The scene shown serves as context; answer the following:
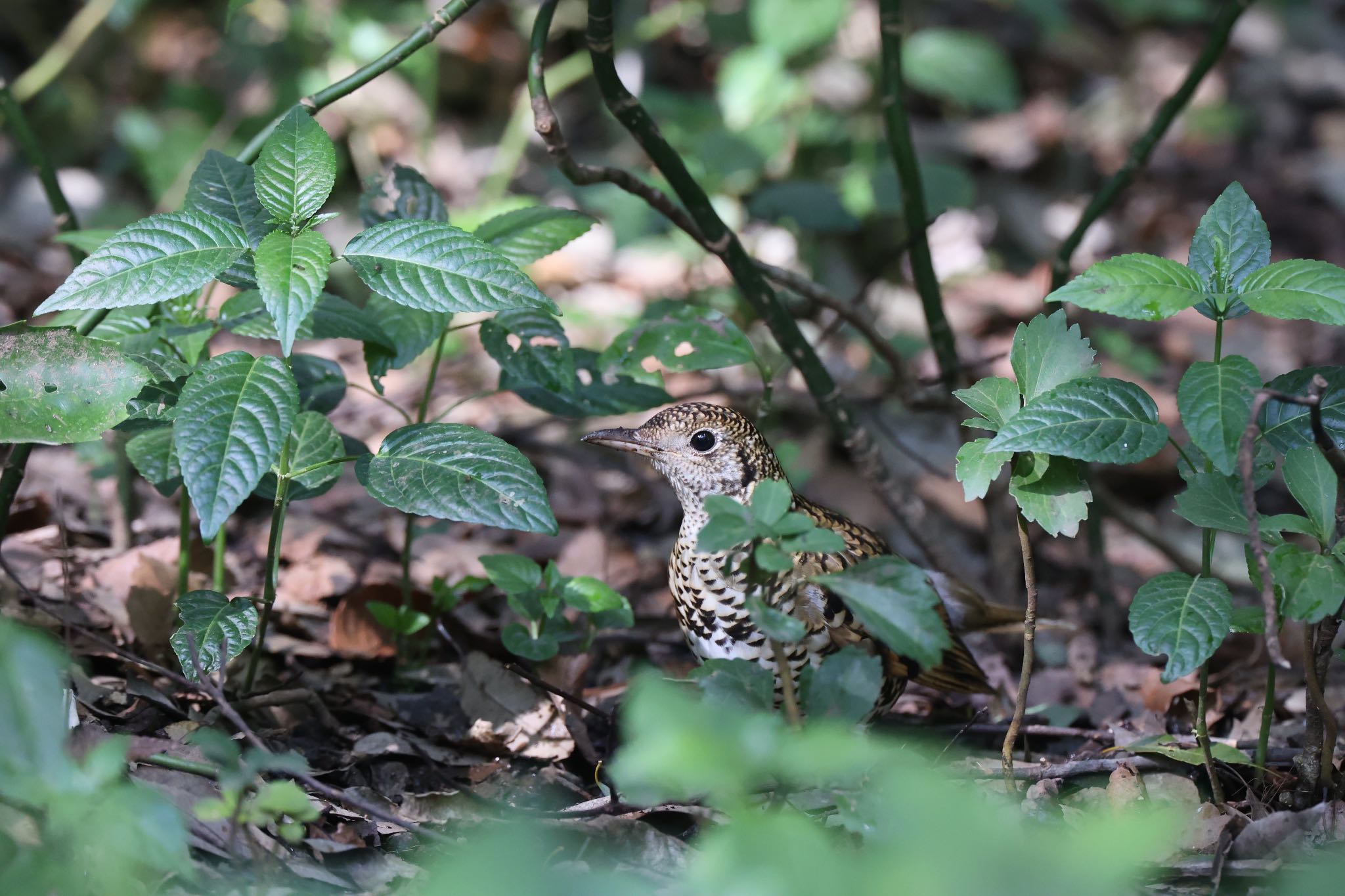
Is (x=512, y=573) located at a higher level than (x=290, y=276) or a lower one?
lower

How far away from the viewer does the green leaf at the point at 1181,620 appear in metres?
2.13

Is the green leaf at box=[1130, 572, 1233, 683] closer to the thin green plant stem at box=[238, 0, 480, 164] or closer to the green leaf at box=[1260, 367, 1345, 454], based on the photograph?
the green leaf at box=[1260, 367, 1345, 454]

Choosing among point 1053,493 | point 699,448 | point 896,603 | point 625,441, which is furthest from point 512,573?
point 1053,493

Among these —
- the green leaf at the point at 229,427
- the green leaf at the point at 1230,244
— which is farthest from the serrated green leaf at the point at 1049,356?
the green leaf at the point at 229,427

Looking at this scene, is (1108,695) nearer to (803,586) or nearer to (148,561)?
(803,586)

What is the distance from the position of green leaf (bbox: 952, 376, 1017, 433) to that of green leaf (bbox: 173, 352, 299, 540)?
132 centimetres

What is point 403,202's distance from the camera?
115 inches

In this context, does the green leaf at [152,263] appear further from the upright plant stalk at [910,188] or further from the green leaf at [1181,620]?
the upright plant stalk at [910,188]

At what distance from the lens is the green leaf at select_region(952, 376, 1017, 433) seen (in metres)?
2.31

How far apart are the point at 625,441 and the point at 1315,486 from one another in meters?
1.58

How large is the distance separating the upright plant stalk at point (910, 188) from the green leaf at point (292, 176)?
1927mm

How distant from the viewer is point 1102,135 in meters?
7.72

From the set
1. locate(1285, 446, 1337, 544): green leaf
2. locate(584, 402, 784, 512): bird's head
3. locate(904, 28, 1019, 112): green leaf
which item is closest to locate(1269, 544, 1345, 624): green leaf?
locate(1285, 446, 1337, 544): green leaf

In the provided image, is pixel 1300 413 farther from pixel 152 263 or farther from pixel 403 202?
pixel 152 263
